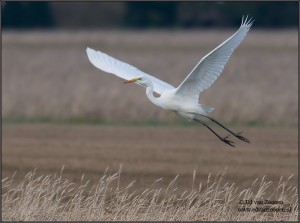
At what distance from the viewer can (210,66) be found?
11930 mm

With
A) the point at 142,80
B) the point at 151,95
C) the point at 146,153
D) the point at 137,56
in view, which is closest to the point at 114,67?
the point at 142,80

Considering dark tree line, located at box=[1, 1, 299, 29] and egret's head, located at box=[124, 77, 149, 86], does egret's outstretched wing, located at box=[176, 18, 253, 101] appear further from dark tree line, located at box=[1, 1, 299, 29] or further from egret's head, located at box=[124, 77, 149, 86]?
dark tree line, located at box=[1, 1, 299, 29]

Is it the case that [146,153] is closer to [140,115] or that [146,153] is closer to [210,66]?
[140,115]

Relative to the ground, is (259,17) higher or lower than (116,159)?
lower

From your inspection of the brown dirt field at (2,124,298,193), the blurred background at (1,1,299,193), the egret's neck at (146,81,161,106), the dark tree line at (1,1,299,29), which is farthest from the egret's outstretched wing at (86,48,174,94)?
the dark tree line at (1,1,299,29)

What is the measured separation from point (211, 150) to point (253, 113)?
13.9 ft

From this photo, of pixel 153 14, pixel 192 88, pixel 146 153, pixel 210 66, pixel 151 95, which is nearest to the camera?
pixel 210 66

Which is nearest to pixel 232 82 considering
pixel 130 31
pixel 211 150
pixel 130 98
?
pixel 130 98

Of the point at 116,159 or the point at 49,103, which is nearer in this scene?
the point at 116,159

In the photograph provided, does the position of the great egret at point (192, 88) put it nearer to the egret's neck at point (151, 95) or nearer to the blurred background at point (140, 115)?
the egret's neck at point (151, 95)

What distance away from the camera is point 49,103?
923 inches

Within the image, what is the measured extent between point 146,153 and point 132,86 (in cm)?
884

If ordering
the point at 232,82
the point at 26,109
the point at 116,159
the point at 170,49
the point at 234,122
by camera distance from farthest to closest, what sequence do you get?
1. the point at 170,49
2. the point at 232,82
3. the point at 26,109
4. the point at 234,122
5. the point at 116,159

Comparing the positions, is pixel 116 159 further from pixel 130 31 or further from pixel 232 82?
pixel 130 31
